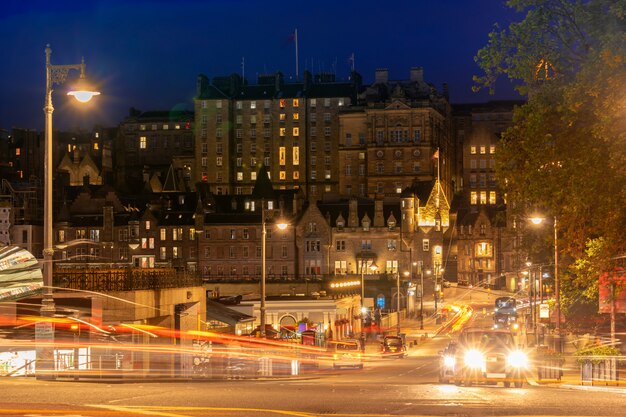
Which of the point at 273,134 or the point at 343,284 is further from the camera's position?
the point at 273,134

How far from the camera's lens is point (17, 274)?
37.3 meters

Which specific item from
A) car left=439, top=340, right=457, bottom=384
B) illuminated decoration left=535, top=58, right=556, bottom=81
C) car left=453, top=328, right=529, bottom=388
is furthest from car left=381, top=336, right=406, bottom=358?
car left=453, top=328, right=529, bottom=388

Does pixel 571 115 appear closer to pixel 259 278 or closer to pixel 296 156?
pixel 259 278

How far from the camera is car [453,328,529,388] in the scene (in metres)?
30.4

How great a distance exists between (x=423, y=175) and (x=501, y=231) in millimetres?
17104

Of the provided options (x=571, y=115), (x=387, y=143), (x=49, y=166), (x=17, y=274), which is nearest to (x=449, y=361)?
(x=571, y=115)

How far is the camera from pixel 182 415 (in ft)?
68.7

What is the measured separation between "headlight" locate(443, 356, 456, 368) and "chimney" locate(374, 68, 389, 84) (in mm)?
152355

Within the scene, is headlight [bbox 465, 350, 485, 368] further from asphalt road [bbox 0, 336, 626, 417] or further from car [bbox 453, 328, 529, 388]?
asphalt road [bbox 0, 336, 626, 417]

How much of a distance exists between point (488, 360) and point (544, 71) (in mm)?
9496

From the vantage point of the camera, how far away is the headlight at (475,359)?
30.5 metres

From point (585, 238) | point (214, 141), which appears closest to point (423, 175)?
point (214, 141)

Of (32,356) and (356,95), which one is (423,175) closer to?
(356,95)

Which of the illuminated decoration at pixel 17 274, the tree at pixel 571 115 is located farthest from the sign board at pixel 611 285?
the illuminated decoration at pixel 17 274
